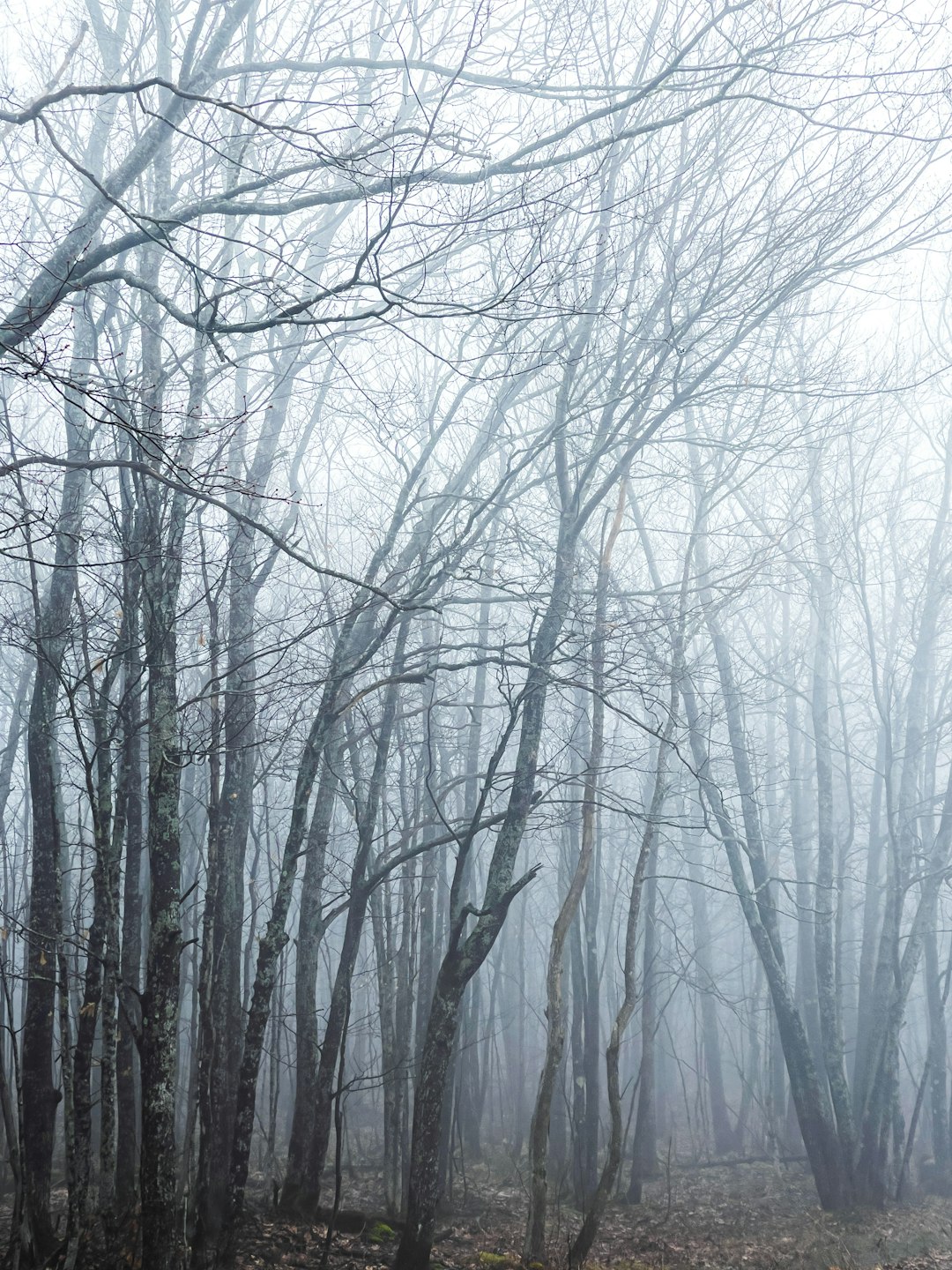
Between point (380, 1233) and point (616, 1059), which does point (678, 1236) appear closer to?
point (616, 1059)

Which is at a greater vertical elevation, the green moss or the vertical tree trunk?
the vertical tree trunk

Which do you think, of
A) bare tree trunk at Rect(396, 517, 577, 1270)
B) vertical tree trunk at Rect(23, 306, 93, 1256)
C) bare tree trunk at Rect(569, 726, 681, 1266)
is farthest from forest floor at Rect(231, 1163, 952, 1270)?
vertical tree trunk at Rect(23, 306, 93, 1256)

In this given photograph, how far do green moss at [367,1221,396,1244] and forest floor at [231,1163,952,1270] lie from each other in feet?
0.05

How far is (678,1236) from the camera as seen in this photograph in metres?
9.81

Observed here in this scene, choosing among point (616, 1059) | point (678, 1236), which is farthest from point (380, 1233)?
point (678, 1236)

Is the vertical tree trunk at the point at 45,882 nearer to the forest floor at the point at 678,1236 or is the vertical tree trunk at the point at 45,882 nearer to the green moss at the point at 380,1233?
the forest floor at the point at 678,1236

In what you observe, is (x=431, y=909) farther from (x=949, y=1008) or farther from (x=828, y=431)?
(x=949, y=1008)

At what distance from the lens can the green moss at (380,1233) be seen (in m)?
8.48

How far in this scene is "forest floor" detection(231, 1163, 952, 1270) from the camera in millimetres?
7852

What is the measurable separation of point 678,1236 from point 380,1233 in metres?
3.35

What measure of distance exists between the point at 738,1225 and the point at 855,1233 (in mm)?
1252

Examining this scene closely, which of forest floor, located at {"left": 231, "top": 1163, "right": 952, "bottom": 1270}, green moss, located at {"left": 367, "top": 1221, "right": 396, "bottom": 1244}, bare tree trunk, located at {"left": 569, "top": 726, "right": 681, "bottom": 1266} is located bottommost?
forest floor, located at {"left": 231, "top": 1163, "right": 952, "bottom": 1270}

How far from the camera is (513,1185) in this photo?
1306cm

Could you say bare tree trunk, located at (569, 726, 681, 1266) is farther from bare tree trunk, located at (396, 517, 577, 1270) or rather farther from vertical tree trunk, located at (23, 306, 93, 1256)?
vertical tree trunk, located at (23, 306, 93, 1256)
